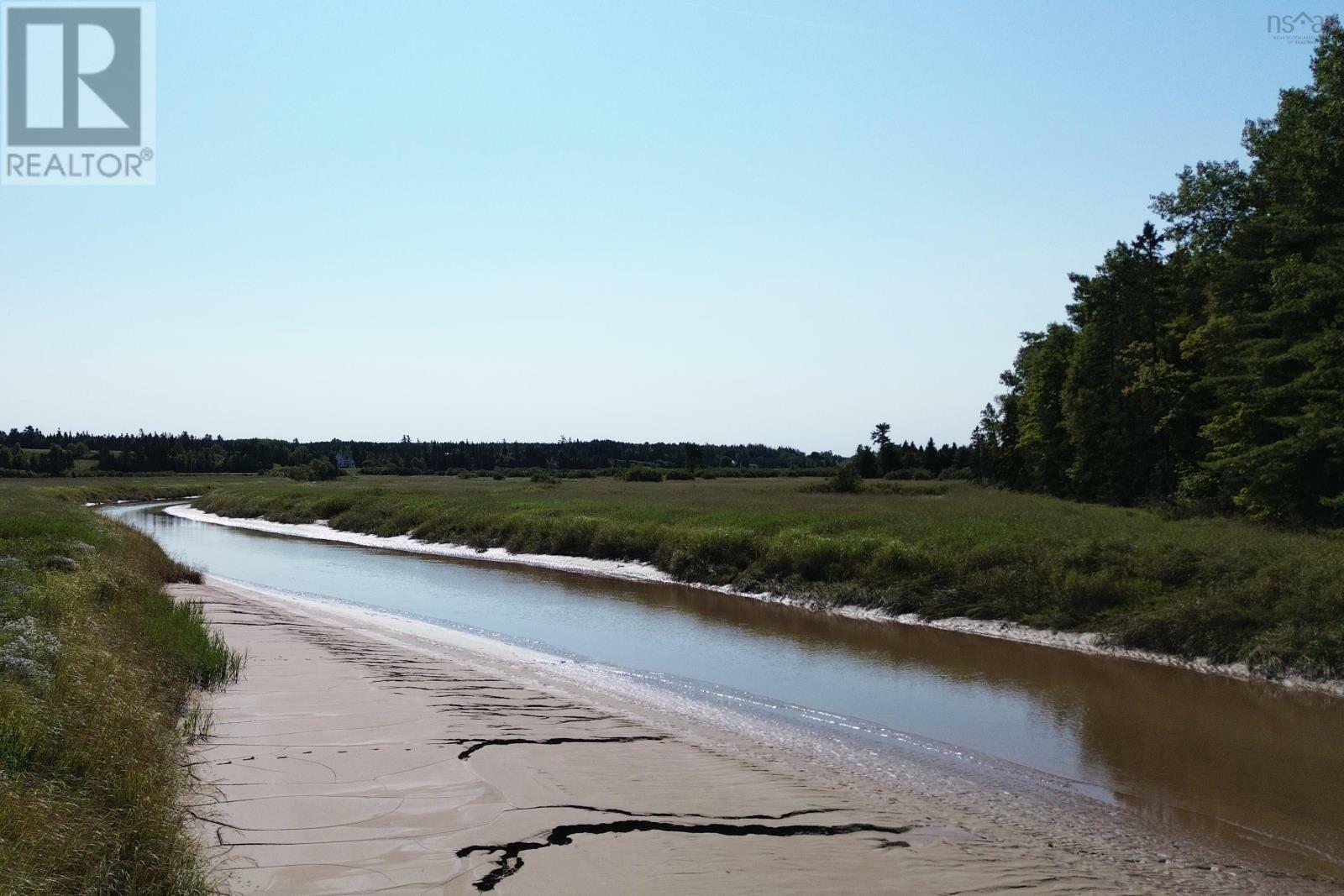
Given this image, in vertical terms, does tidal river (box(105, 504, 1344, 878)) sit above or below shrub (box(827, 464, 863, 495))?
below

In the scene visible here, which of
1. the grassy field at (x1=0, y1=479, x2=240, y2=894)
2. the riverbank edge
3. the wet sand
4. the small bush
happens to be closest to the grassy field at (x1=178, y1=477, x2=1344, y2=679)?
the riverbank edge

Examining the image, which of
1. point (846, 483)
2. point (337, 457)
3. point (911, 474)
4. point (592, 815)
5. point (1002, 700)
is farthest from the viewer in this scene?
point (337, 457)

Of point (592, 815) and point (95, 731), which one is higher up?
point (95, 731)

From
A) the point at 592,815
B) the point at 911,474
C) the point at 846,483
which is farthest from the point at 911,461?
the point at 592,815

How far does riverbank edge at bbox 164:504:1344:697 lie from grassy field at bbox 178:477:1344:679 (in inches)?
7.7

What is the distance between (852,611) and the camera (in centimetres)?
2098

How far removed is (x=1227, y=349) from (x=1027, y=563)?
50.7 ft

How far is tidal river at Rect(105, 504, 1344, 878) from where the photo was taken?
908cm

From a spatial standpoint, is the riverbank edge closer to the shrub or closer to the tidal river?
the tidal river

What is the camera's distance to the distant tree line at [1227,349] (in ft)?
75.6

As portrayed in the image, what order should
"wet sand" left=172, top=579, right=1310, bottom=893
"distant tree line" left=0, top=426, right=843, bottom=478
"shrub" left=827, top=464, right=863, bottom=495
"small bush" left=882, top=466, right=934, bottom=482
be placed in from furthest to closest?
"distant tree line" left=0, top=426, right=843, bottom=478 → "small bush" left=882, top=466, right=934, bottom=482 → "shrub" left=827, top=464, right=863, bottom=495 → "wet sand" left=172, top=579, right=1310, bottom=893

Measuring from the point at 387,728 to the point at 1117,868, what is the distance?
6.78 meters

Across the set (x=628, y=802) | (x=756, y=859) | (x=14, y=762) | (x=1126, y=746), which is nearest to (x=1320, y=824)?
(x=1126, y=746)

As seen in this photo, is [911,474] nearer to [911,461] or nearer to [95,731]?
[911,461]
